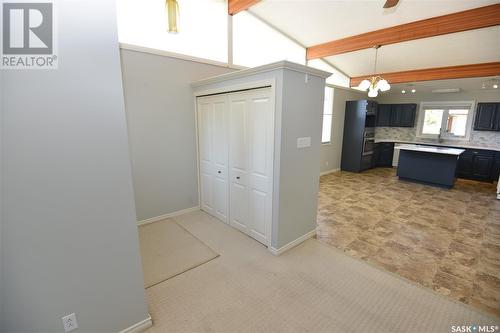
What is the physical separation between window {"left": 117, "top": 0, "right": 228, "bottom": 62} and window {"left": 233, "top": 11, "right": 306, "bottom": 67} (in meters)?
0.31

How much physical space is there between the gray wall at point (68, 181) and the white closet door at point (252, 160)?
5.19 ft

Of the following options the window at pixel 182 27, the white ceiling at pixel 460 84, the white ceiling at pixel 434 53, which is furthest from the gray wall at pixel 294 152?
the white ceiling at pixel 460 84

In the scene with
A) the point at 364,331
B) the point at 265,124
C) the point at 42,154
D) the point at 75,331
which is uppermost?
the point at 265,124

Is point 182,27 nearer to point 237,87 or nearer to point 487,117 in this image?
point 237,87

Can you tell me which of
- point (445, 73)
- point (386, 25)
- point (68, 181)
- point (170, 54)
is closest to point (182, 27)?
point (170, 54)

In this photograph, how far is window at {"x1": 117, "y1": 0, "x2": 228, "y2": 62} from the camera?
3.15 metres

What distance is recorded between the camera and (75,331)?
1526mm

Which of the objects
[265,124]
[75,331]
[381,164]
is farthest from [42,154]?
[381,164]

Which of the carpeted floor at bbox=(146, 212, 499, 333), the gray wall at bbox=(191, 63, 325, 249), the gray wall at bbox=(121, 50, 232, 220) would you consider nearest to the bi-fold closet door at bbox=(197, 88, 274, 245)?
the gray wall at bbox=(191, 63, 325, 249)

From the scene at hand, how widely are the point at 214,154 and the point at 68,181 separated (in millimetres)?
2362

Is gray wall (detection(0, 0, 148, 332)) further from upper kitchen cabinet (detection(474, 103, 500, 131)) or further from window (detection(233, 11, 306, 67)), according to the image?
upper kitchen cabinet (detection(474, 103, 500, 131))

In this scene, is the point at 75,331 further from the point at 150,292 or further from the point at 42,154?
the point at 42,154

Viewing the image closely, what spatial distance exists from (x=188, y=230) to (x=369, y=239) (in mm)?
2606

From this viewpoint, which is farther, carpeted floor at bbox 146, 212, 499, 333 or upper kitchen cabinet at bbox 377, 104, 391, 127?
upper kitchen cabinet at bbox 377, 104, 391, 127
